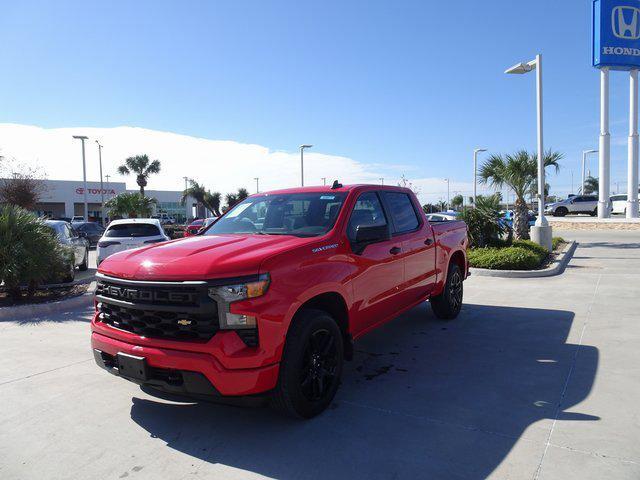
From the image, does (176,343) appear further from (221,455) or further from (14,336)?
(14,336)

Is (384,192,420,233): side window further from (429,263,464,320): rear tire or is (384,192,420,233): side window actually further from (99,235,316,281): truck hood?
(99,235,316,281): truck hood

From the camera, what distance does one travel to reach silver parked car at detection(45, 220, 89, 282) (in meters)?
10.8

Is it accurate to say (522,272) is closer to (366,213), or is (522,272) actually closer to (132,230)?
(366,213)

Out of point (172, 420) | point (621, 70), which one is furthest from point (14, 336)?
point (621, 70)

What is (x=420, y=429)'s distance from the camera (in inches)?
142

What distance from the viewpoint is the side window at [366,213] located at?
4.54 metres

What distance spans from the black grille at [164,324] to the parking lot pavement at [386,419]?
0.81 m

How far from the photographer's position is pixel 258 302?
333 cm

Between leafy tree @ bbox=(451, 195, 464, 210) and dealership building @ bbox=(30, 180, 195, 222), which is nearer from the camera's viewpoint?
dealership building @ bbox=(30, 180, 195, 222)

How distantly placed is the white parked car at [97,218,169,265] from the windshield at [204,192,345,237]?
250 inches

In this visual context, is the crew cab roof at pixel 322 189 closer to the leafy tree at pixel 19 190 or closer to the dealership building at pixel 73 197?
the leafy tree at pixel 19 190

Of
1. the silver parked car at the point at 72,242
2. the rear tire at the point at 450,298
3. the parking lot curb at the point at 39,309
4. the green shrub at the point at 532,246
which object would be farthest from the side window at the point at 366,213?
the green shrub at the point at 532,246

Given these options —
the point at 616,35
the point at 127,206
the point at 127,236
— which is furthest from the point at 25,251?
the point at 616,35

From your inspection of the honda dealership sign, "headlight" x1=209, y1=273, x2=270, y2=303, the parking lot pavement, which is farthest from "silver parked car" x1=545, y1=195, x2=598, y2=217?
"headlight" x1=209, y1=273, x2=270, y2=303
